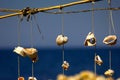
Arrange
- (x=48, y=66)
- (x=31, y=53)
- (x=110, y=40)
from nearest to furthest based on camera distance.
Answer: (x=31, y=53) < (x=110, y=40) < (x=48, y=66)

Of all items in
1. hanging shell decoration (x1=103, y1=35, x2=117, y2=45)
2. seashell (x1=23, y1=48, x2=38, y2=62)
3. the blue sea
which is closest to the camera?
seashell (x1=23, y1=48, x2=38, y2=62)

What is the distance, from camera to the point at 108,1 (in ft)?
7.47

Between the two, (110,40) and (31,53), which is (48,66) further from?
(31,53)

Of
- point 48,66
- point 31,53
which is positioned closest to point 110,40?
point 31,53

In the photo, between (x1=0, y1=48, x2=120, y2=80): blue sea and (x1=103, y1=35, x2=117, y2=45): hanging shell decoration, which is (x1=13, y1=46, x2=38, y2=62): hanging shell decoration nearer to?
(x1=103, y1=35, x2=117, y2=45): hanging shell decoration

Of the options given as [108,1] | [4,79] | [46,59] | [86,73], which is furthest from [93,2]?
[46,59]

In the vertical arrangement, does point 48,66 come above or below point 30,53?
below

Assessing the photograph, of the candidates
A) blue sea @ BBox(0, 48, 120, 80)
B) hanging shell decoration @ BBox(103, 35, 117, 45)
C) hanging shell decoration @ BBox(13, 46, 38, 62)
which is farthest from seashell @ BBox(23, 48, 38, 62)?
blue sea @ BBox(0, 48, 120, 80)

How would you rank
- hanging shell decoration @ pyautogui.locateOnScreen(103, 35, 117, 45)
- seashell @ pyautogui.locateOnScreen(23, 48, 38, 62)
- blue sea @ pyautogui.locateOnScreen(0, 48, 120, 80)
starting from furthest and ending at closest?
blue sea @ pyautogui.locateOnScreen(0, 48, 120, 80) → hanging shell decoration @ pyautogui.locateOnScreen(103, 35, 117, 45) → seashell @ pyautogui.locateOnScreen(23, 48, 38, 62)

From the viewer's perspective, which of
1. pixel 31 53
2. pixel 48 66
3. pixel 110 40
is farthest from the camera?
pixel 48 66

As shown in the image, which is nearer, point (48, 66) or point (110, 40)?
point (110, 40)

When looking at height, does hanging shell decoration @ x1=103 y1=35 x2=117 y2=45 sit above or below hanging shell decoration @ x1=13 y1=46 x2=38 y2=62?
above

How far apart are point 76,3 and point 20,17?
0.68 metres

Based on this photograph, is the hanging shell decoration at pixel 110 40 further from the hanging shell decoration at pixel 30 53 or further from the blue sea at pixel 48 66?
the blue sea at pixel 48 66
